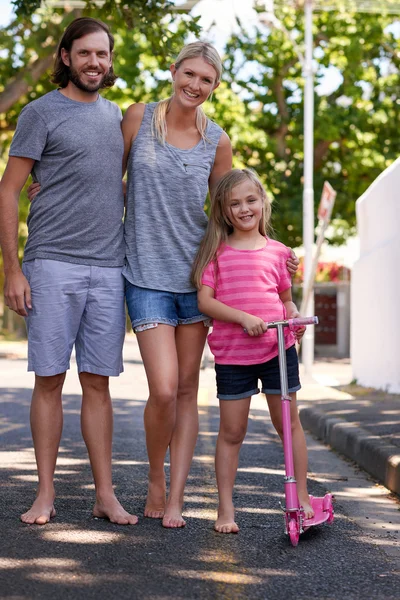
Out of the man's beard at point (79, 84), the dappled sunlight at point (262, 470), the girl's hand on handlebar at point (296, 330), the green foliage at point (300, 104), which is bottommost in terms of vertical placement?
the dappled sunlight at point (262, 470)

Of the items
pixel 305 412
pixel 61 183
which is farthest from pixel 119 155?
pixel 305 412

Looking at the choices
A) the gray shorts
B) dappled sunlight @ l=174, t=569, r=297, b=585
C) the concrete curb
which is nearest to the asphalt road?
dappled sunlight @ l=174, t=569, r=297, b=585

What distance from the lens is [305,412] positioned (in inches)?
412

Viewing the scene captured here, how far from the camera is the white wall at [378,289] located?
1253 centimetres

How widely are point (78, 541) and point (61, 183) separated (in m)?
1.59

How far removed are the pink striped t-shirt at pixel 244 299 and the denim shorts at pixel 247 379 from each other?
0.15ft

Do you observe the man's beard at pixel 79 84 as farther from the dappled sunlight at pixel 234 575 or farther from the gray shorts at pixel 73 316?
the dappled sunlight at pixel 234 575

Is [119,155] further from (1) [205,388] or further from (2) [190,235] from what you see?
(1) [205,388]

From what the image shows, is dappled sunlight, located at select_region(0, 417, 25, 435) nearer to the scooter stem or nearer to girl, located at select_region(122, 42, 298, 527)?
girl, located at select_region(122, 42, 298, 527)

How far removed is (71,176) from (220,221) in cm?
70

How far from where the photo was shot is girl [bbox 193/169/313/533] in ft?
15.9

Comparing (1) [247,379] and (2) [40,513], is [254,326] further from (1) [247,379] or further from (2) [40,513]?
(2) [40,513]

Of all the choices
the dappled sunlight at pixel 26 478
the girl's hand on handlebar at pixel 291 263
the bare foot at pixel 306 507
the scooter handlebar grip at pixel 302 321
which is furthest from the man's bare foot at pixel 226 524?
the dappled sunlight at pixel 26 478

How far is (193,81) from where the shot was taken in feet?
16.2
